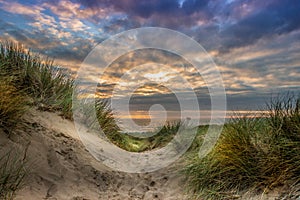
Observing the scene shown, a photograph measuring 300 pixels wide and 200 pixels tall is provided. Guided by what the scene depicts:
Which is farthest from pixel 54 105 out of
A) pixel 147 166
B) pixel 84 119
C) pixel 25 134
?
pixel 147 166

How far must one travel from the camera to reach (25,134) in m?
4.85

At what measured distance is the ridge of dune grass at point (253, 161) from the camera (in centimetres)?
387

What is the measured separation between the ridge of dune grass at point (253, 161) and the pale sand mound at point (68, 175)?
1.65 feet

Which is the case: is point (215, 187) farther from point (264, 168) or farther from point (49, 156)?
point (49, 156)

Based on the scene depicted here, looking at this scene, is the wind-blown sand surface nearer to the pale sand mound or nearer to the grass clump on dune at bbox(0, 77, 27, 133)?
the pale sand mound

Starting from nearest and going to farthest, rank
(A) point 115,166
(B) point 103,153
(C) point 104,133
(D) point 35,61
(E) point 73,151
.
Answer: (E) point 73,151 < (A) point 115,166 < (B) point 103,153 < (D) point 35,61 < (C) point 104,133

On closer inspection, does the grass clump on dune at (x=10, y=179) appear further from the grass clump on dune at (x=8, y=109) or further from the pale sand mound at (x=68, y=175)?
the grass clump on dune at (x=8, y=109)

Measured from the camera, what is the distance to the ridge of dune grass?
3873mm

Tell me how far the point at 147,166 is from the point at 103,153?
37.1 inches

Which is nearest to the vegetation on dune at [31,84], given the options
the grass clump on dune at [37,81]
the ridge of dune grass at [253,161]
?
the grass clump on dune at [37,81]

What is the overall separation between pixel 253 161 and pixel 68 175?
2.69 meters

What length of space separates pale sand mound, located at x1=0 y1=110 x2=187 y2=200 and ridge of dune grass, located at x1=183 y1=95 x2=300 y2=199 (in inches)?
19.8

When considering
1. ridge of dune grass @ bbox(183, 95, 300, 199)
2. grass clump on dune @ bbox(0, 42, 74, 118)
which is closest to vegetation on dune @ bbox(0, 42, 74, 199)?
grass clump on dune @ bbox(0, 42, 74, 118)

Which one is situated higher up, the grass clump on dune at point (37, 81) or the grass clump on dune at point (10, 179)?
the grass clump on dune at point (37, 81)
